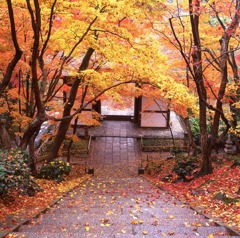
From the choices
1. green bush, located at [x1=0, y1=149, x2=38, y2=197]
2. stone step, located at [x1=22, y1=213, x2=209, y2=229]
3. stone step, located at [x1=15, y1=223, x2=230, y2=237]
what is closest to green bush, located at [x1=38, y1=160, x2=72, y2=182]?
green bush, located at [x1=0, y1=149, x2=38, y2=197]

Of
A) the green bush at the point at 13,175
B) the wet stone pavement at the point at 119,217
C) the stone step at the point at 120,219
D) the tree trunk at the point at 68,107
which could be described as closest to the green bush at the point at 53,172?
the wet stone pavement at the point at 119,217

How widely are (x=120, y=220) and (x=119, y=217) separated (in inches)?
10.5

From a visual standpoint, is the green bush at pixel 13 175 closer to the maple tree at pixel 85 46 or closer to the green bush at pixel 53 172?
the maple tree at pixel 85 46

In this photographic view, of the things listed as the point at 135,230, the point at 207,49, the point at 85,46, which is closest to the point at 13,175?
the point at 135,230

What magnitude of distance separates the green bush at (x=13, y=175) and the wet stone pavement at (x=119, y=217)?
3.16 feet

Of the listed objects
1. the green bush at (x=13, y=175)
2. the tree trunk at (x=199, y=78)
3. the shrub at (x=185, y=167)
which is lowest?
the shrub at (x=185, y=167)

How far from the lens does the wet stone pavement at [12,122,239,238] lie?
5043 mm

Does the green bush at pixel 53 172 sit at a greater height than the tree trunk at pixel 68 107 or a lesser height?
lesser

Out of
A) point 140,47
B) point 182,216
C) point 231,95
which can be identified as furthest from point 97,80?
point 182,216

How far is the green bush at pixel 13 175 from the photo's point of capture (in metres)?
6.47

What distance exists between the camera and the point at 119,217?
20.3 feet

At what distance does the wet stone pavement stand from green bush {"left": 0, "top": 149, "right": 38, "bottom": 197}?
3.16 feet

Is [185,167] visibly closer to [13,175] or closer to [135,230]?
[13,175]

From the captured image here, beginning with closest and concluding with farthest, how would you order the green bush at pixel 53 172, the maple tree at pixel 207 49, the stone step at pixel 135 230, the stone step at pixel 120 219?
the stone step at pixel 135 230 → the stone step at pixel 120 219 → the maple tree at pixel 207 49 → the green bush at pixel 53 172
